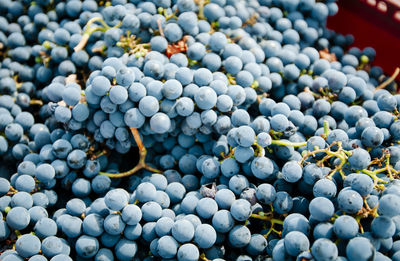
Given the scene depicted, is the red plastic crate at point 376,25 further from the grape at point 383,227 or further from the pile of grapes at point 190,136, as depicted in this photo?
the grape at point 383,227

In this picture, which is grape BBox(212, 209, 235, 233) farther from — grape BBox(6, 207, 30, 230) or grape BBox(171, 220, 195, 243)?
grape BBox(6, 207, 30, 230)

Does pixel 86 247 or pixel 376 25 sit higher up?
pixel 376 25

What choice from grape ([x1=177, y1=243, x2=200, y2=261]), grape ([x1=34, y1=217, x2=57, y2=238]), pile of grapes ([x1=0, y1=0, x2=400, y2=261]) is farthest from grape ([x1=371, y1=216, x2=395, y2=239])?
grape ([x1=34, y1=217, x2=57, y2=238])

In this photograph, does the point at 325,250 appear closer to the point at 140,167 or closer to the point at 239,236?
the point at 239,236

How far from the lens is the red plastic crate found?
1622mm

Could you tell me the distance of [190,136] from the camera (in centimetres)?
134

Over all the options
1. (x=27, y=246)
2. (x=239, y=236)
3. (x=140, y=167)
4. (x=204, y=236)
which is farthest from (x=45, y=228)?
(x=239, y=236)

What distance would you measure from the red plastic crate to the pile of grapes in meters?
0.12

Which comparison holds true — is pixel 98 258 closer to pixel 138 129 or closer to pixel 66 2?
pixel 138 129

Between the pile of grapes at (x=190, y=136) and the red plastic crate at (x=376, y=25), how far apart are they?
0.12m

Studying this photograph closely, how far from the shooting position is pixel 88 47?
1456mm

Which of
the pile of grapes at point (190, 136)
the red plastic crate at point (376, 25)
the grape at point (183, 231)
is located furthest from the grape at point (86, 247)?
the red plastic crate at point (376, 25)

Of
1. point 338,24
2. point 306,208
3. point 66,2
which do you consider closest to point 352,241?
point 306,208

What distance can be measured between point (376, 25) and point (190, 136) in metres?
1.09
